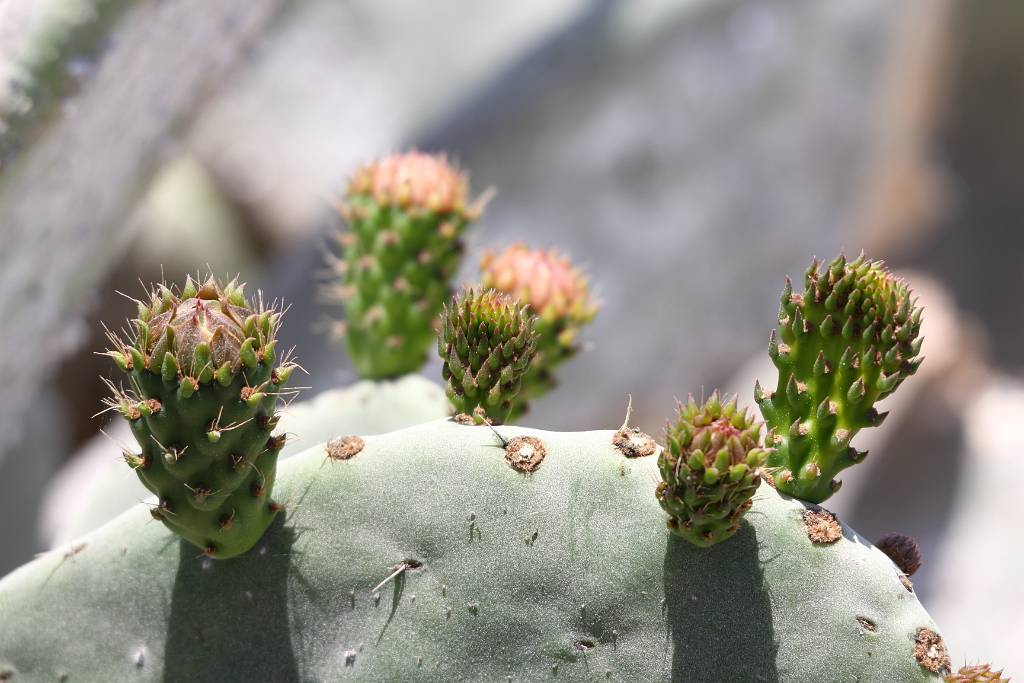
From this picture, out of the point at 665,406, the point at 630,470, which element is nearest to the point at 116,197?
the point at 630,470

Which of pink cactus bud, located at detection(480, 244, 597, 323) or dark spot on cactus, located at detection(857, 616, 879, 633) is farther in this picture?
pink cactus bud, located at detection(480, 244, 597, 323)

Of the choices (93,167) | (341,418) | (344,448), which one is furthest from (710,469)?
(93,167)

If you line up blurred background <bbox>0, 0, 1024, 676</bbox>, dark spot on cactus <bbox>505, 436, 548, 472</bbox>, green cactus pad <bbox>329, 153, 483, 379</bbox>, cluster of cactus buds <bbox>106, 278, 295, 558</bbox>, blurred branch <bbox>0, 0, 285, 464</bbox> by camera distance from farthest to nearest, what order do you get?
blurred background <bbox>0, 0, 1024, 676</bbox> → blurred branch <bbox>0, 0, 285, 464</bbox> → green cactus pad <bbox>329, 153, 483, 379</bbox> → dark spot on cactus <bbox>505, 436, 548, 472</bbox> → cluster of cactus buds <bbox>106, 278, 295, 558</bbox>

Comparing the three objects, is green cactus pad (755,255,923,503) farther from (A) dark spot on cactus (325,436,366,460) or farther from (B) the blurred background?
(B) the blurred background

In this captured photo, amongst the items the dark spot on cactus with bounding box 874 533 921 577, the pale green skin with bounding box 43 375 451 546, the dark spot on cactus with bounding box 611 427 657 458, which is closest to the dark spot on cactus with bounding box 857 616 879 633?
the dark spot on cactus with bounding box 874 533 921 577

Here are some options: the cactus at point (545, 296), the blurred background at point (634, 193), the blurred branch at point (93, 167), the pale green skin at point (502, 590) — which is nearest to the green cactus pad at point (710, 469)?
the pale green skin at point (502, 590)

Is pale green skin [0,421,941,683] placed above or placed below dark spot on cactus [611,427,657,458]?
below

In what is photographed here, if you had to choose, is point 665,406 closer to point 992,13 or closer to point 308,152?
point 308,152
